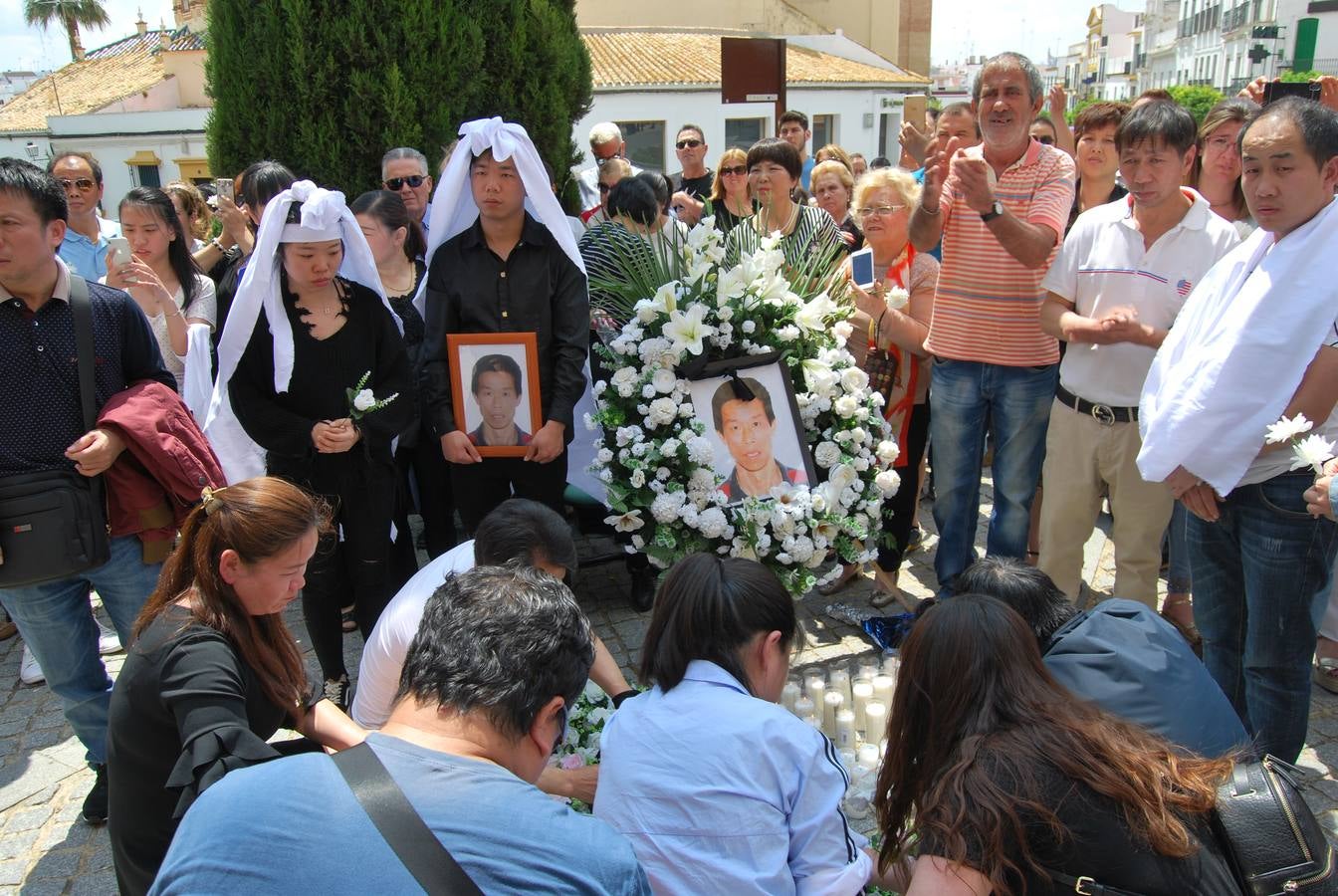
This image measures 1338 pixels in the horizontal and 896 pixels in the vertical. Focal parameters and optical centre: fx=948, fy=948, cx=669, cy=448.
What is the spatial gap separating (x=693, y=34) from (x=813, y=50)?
6.18m

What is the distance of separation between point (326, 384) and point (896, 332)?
2528 millimetres

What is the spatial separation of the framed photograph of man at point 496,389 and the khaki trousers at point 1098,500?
2.27 metres

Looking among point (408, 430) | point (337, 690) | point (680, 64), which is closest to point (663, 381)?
point (408, 430)

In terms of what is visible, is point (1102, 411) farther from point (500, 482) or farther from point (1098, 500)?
point (500, 482)

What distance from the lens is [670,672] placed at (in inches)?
89.0

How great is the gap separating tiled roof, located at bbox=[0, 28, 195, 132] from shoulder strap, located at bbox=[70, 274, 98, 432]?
136 ft

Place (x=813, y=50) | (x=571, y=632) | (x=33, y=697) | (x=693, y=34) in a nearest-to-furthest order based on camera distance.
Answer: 1. (x=571, y=632)
2. (x=33, y=697)
3. (x=693, y=34)
4. (x=813, y=50)

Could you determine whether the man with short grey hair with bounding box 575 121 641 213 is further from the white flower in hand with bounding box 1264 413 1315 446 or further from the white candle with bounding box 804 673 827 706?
the white flower in hand with bounding box 1264 413 1315 446

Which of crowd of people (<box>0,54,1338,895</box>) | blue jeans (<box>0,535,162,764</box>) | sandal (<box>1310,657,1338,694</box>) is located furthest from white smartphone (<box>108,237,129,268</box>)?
sandal (<box>1310,657,1338,694</box>)

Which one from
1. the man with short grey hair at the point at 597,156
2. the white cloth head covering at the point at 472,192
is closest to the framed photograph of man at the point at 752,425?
the white cloth head covering at the point at 472,192

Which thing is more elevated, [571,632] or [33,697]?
[571,632]

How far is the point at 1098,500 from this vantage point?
4.09 metres

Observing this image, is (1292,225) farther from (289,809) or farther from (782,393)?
(289,809)

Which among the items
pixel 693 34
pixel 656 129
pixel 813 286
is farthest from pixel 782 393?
pixel 693 34
